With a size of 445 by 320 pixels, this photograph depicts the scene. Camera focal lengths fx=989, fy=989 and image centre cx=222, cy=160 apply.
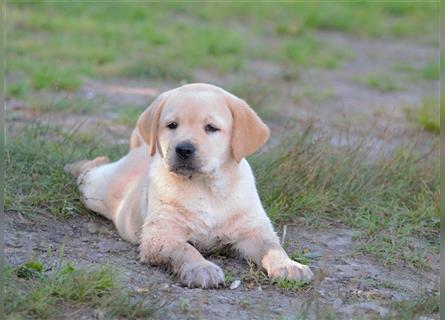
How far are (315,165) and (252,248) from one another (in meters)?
1.41

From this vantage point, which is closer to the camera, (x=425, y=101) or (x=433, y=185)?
(x=433, y=185)

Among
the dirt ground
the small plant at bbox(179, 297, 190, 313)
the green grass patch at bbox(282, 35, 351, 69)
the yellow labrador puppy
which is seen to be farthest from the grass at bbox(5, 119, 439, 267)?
the green grass patch at bbox(282, 35, 351, 69)

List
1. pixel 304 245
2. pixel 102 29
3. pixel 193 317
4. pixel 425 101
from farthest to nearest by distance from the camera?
pixel 102 29
pixel 425 101
pixel 304 245
pixel 193 317

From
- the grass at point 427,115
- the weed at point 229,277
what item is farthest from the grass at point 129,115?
the weed at point 229,277

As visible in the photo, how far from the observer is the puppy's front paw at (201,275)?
→ 4.55m

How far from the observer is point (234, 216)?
508cm

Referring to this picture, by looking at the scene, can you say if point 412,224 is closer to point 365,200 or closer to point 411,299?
point 365,200

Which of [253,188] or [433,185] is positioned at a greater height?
[253,188]

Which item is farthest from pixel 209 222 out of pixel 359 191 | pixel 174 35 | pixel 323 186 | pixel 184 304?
pixel 174 35

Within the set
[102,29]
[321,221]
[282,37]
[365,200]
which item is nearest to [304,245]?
[321,221]

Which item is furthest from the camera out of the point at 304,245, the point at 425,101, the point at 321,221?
the point at 425,101

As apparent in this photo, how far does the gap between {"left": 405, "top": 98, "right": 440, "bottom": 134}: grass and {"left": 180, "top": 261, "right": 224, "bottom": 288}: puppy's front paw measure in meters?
4.01

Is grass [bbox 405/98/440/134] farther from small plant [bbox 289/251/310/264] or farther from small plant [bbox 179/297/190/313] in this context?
small plant [bbox 179/297/190/313]

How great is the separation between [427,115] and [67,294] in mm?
5162
